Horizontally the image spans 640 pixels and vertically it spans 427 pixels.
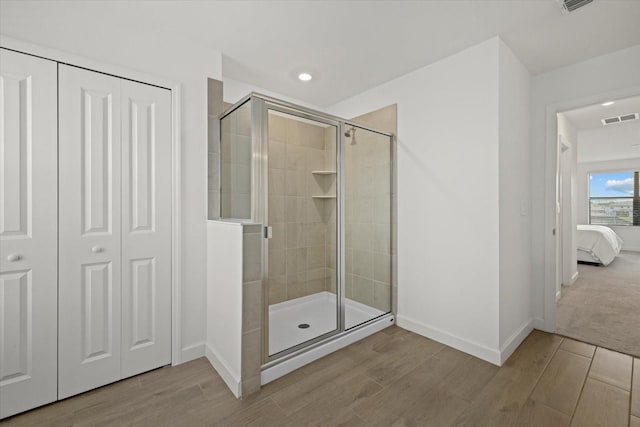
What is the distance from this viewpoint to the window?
745 centimetres

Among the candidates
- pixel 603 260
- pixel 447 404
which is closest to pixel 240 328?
pixel 447 404

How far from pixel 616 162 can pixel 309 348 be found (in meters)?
9.86

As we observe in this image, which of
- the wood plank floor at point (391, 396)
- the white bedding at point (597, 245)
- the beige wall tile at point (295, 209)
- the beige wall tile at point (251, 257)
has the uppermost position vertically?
the beige wall tile at point (295, 209)

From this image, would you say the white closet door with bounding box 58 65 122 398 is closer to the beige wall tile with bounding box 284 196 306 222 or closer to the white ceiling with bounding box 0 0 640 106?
the white ceiling with bounding box 0 0 640 106

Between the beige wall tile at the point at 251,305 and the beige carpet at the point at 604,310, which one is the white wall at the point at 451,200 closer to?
the beige carpet at the point at 604,310

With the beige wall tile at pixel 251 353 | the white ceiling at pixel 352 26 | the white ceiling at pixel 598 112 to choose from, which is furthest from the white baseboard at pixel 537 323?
the beige wall tile at pixel 251 353

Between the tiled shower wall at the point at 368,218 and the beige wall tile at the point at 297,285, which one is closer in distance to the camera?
the tiled shower wall at the point at 368,218

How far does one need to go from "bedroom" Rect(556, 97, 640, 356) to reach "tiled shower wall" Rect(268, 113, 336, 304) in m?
2.49

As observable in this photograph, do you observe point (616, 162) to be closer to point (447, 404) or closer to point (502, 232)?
point (502, 232)

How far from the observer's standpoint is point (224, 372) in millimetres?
1907

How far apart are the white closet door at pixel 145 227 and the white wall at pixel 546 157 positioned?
333cm

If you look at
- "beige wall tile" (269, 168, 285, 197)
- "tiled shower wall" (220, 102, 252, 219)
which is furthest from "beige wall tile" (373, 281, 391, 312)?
"tiled shower wall" (220, 102, 252, 219)

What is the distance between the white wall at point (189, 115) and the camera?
194 centimetres

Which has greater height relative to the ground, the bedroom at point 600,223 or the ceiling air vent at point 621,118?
the ceiling air vent at point 621,118
